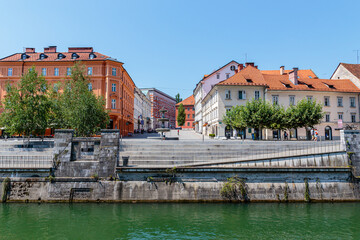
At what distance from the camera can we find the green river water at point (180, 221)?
11.0 metres

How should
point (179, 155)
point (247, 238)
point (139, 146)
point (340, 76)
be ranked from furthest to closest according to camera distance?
1. point (340, 76)
2. point (139, 146)
3. point (179, 155)
4. point (247, 238)

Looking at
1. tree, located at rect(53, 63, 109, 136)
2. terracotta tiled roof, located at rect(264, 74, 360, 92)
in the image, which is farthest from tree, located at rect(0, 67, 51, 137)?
terracotta tiled roof, located at rect(264, 74, 360, 92)

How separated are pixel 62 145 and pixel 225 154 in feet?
37.7

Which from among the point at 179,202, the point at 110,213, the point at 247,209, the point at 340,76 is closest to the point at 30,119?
the point at 110,213

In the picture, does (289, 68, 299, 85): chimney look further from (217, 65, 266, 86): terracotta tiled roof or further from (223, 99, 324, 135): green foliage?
(223, 99, 324, 135): green foliage

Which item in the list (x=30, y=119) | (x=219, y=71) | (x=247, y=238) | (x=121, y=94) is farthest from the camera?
(x=219, y=71)

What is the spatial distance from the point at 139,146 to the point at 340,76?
4491 centimetres

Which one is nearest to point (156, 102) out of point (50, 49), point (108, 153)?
point (50, 49)

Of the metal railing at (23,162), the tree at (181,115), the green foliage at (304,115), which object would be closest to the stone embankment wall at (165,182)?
the metal railing at (23,162)

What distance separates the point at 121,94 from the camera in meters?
43.0

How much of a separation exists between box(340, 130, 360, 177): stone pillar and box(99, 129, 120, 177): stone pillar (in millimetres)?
15662

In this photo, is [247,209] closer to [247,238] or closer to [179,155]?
[247,238]

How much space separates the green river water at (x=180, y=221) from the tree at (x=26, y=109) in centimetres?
943

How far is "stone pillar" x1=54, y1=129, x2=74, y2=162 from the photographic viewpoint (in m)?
15.8
